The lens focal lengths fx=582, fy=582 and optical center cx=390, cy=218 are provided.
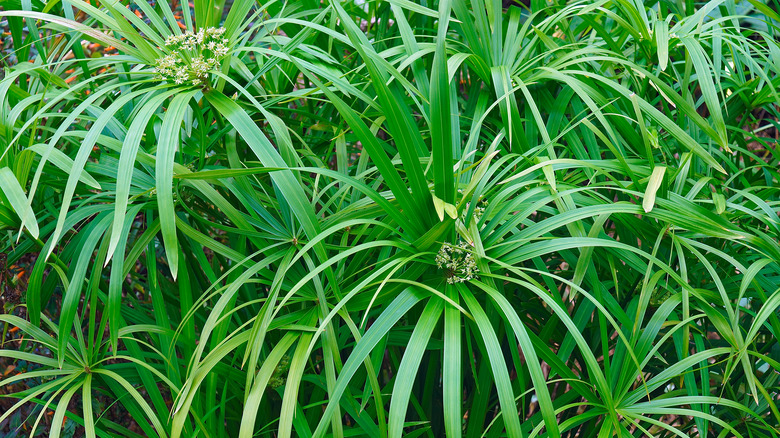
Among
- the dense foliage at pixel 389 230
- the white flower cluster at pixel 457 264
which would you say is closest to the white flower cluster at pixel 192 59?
the dense foliage at pixel 389 230

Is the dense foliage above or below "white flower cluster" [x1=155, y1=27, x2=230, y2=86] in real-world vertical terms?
below

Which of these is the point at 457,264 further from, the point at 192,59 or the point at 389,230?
the point at 192,59

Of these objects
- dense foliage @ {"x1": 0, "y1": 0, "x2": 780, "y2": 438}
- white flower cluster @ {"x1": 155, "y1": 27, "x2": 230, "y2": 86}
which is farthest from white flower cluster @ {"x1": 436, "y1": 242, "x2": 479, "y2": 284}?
white flower cluster @ {"x1": 155, "y1": 27, "x2": 230, "y2": 86}

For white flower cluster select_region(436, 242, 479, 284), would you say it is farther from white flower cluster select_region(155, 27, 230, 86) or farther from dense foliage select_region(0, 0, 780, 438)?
white flower cluster select_region(155, 27, 230, 86)

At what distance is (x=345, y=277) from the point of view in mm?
903

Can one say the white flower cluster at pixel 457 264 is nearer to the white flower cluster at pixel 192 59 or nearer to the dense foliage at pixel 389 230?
the dense foliage at pixel 389 230

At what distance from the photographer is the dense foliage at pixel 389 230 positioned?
725 millimetres

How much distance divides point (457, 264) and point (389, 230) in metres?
0.14

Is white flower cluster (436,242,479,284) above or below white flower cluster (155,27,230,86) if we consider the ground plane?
below

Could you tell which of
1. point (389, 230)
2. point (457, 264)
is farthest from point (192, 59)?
point (457, 264)

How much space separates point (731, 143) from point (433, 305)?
840 millimetres

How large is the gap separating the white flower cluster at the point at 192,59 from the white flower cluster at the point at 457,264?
42 centimetres

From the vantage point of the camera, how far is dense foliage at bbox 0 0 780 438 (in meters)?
0.73

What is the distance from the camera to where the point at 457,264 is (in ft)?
2.55
